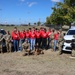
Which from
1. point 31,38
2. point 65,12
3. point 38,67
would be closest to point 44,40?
point 31,38

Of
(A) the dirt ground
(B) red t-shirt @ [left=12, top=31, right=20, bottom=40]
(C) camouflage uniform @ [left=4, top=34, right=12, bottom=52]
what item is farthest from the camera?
(B) red t-shirt @ [left=12, top=31, right=20, bottom=40]

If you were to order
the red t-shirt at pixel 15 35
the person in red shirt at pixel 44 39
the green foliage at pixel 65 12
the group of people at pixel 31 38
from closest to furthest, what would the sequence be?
the group of people at pixel 31 38
the red t-shirt at pixel 15 35
the person in red shirt at pixel 44 39
the green foliage at pixel 65 12

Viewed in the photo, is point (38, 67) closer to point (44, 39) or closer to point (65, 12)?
point (44, 39)

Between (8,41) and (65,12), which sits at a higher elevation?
(65,12)

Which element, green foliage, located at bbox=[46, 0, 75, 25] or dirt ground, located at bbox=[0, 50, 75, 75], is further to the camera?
green foliage, located at bbox=[46, 0, 75, 25]

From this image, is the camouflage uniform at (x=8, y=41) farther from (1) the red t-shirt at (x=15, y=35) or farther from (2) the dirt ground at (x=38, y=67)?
(2) the dirt ground at (x=38, y=67)

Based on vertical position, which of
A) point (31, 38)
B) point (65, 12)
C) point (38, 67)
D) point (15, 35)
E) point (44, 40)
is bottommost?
point (38, 67)

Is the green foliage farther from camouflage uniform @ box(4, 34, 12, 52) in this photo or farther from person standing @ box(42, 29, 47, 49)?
camouflage uniform @ box(4, 34, 12, 52)

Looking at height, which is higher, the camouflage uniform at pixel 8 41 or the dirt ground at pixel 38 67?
the camouflage uniform at pixel 8 41

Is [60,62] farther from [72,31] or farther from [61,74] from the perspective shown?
[72,31]

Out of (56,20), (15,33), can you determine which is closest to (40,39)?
(15,33)

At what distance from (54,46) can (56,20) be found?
103 ft

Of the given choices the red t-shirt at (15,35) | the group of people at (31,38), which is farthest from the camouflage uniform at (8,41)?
the red t-shirt at (15,35)

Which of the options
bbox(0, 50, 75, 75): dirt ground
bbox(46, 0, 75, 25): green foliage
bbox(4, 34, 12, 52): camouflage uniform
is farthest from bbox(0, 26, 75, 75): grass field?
bbox(46, 0, 75, 25): green foliage
